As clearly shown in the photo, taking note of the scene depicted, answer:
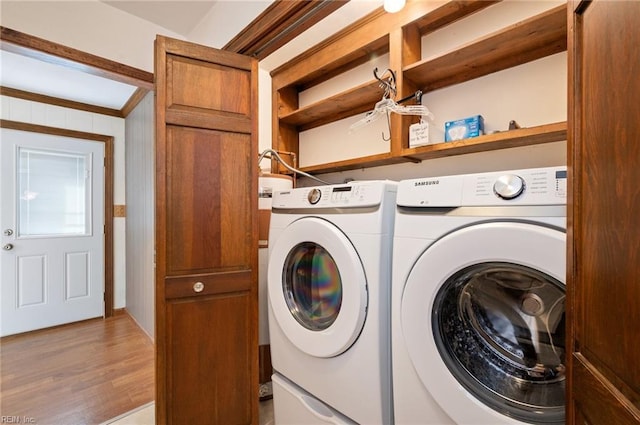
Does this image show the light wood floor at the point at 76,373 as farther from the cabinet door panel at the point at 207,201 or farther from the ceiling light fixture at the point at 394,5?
the ceiling light fixture at the point at 394,5

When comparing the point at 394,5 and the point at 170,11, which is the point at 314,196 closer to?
the point at 394,5

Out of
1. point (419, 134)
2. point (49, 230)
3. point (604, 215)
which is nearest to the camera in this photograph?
point (604, 215)

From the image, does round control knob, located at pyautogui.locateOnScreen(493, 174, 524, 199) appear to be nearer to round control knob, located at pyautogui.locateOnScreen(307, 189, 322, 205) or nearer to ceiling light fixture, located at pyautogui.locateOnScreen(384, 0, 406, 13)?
round control knob, located at pyautogui.locateOnScreen(307, 189, 322, 205)

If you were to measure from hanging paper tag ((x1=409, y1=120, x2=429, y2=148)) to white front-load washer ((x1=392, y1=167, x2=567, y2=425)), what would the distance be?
1.68ft

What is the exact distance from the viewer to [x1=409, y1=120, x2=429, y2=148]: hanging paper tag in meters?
1.44

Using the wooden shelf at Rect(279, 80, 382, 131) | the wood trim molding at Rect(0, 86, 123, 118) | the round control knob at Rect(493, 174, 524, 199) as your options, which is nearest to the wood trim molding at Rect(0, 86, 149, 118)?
the wood trim molding at Rect(0, 86, 123, 118)

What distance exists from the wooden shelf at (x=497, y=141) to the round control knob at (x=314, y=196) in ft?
1.71

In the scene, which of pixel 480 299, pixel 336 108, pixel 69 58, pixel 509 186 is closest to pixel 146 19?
pixel 69 58

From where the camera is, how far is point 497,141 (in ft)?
4.06

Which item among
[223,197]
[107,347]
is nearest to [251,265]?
[223,197]

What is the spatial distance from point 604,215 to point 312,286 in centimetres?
107

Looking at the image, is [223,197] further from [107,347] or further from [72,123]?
[72,123]

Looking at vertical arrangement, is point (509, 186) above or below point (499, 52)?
below

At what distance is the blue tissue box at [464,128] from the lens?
1321 millimetres
